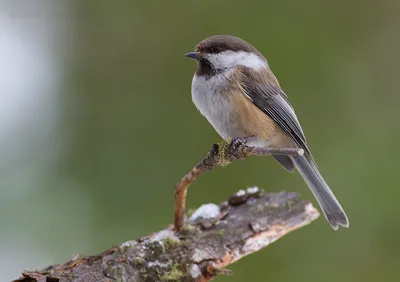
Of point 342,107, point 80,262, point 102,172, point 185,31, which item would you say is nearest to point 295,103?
point 342,107

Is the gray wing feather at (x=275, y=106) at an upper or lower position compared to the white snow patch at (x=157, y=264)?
upper

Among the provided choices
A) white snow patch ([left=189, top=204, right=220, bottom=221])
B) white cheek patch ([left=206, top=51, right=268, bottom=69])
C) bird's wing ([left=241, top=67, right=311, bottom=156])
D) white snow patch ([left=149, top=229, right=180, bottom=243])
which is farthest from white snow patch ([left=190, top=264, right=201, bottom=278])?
white cheek patch ([left=206, top=51, right=268, bottom=69])

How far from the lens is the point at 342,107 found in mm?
2807

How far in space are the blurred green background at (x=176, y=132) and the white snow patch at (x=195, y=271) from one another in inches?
30.2

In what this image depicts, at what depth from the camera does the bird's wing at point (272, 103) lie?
219cm

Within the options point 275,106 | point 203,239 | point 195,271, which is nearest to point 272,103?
point 275,106

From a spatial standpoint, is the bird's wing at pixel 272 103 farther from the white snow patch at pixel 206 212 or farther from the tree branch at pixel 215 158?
the white snow patch at pixel 206 212

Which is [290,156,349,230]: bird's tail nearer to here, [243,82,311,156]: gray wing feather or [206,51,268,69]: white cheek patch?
[243,82,311,156]: gray wing feather

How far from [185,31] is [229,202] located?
3.87ft

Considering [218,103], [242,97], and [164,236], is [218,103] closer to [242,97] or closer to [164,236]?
[242,97]

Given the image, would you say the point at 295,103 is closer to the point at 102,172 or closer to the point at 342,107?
the point at 342,107

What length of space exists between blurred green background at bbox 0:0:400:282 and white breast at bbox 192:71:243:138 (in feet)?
1.95

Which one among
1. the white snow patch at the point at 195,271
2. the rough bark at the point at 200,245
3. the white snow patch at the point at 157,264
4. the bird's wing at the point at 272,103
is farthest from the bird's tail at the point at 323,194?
the white snow patch at the point at 157,264

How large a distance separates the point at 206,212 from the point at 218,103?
18.1 inches
